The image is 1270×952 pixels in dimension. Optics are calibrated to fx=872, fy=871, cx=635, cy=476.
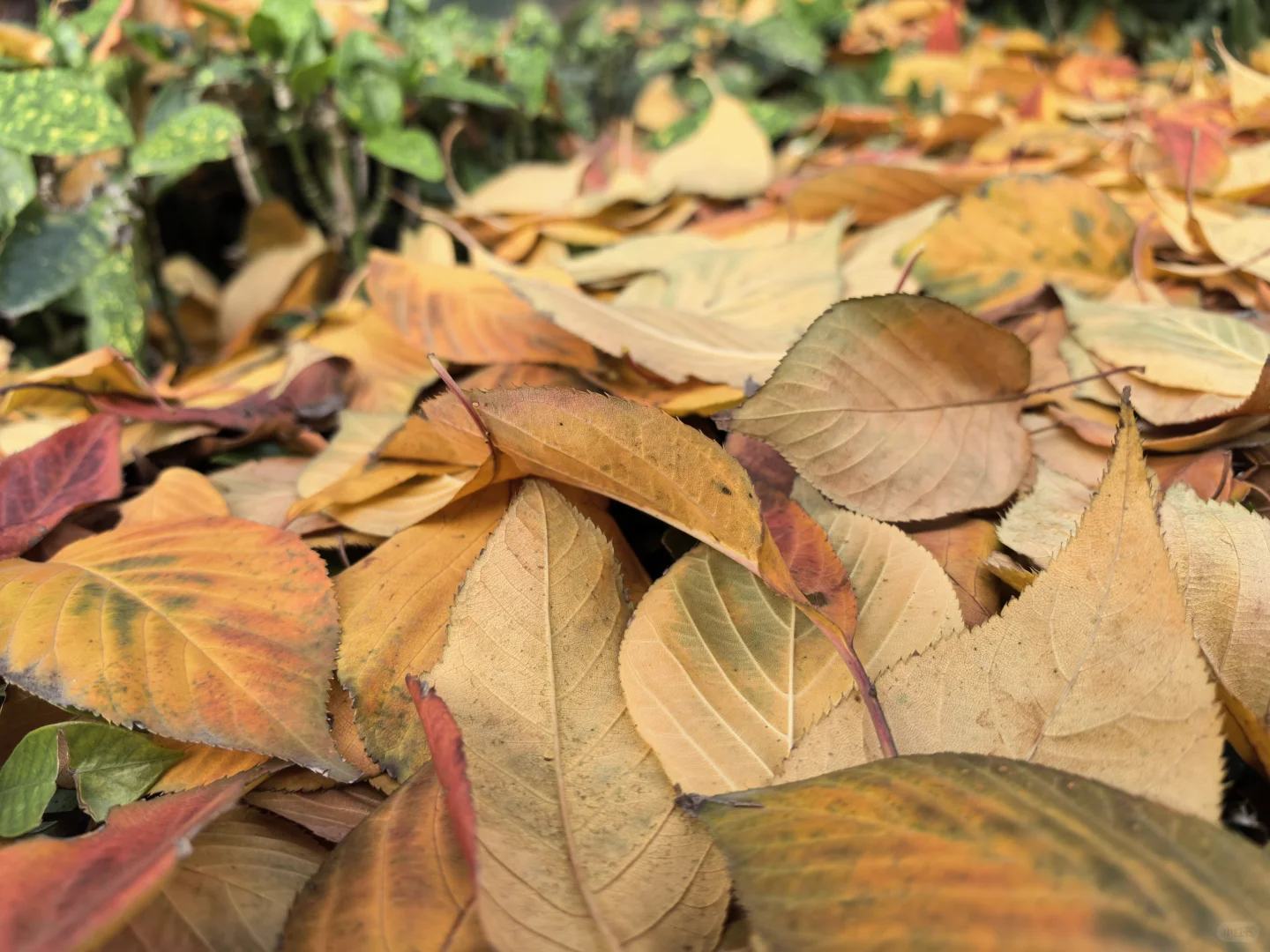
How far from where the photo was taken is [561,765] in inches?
12.9

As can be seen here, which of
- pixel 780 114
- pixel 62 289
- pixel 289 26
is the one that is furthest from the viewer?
pixel 780 114

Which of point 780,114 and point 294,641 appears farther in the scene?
point 780,114

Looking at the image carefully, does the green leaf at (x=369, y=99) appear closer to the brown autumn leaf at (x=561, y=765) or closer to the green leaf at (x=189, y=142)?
the green leaf at (x=189, y=142)

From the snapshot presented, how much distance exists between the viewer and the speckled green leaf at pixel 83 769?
34 cm

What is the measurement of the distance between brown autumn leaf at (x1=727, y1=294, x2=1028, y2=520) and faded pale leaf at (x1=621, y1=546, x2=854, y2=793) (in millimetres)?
77

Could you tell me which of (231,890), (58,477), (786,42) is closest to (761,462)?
(231,890)

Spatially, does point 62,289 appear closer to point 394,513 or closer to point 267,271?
point 267,271

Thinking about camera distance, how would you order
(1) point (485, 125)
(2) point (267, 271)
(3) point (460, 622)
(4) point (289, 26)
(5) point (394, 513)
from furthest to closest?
(1) point (485, 125) → (2) point (267, 271) → (4) point (289, 26) → (5) point (394, 513) → (3) point (460, 622)

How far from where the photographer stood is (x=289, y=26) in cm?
78

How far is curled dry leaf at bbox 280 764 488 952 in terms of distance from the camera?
0.27 metres

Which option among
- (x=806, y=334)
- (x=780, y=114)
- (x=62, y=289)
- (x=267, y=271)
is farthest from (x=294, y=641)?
(x=780, y=114)

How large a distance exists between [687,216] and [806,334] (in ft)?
1.76

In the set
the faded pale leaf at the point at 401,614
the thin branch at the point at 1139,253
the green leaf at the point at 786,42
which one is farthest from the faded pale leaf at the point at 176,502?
the green leaf at the point at 786,42

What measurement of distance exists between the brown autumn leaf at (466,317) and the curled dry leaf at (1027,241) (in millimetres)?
267
